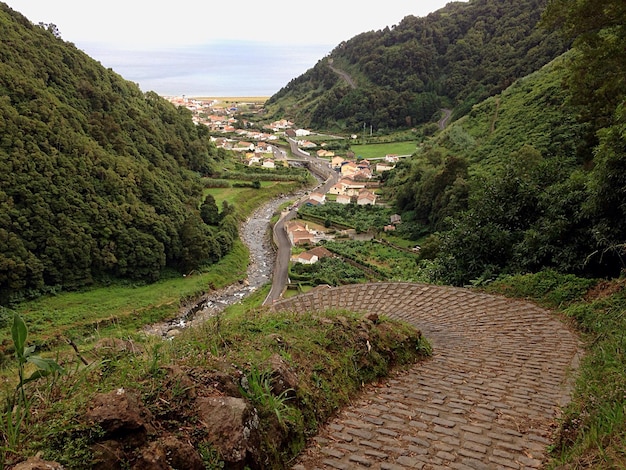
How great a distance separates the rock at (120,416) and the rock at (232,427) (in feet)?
1.06

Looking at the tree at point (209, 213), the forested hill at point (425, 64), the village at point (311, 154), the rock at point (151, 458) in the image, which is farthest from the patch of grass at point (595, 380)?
the forested hill at point (425, 64)

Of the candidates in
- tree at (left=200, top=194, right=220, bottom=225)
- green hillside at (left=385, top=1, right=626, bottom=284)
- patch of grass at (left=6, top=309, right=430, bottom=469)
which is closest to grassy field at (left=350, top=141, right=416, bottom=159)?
tree at (left=200, top=194, right=220, bottom=225)

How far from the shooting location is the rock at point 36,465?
164cm

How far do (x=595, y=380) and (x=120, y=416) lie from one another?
11.1ft

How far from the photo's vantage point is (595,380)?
3.35 m

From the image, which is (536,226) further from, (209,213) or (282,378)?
(209,213)

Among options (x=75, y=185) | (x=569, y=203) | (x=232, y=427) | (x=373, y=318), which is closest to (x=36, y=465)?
(x=232, y=427)

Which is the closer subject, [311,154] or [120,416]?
[120,416]

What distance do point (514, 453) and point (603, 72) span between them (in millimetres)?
7570

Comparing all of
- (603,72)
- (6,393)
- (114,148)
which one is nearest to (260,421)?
(6,393)

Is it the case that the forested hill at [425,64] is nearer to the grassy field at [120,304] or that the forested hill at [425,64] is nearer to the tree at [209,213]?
the tree at [209,213]

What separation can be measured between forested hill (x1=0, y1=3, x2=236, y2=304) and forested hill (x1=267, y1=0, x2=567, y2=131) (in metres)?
44.8

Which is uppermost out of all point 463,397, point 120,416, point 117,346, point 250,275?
point 120,416

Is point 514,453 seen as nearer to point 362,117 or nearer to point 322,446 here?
point 322,446
